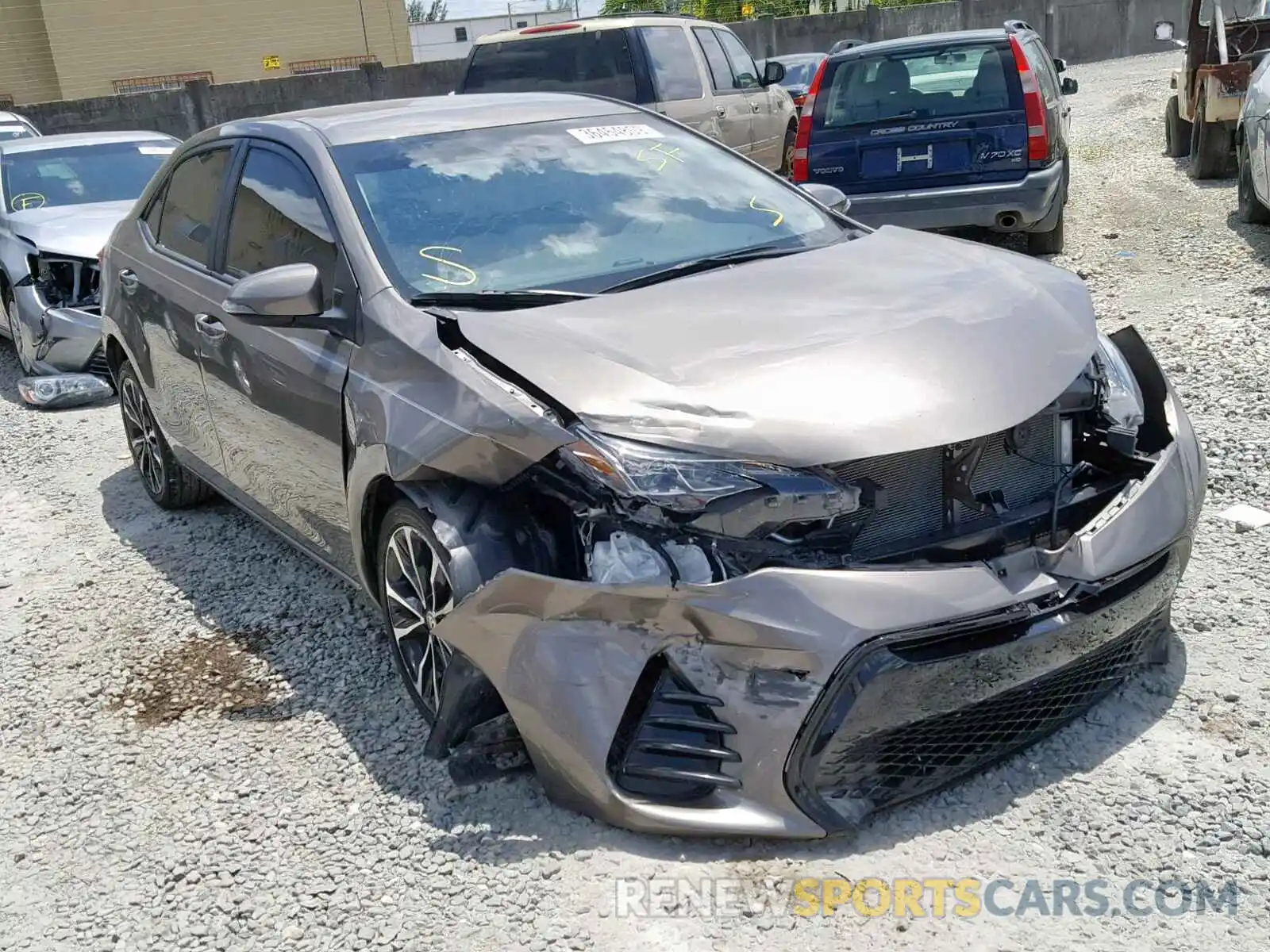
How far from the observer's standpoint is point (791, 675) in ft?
8.91

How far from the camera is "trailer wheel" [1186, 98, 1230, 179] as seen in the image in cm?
1165

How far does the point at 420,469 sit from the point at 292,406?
901 millimetres

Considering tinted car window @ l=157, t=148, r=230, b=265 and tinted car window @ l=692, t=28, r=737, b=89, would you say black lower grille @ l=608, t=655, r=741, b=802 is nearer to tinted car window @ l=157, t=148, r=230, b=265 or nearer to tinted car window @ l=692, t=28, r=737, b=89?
tinted car window @ l=157, t=148, r=230, b=265

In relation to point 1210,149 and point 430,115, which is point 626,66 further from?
point 430,115

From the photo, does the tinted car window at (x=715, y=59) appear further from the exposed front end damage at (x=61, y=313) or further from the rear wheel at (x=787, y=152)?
the exposed front end damage at (x=61, y=313)

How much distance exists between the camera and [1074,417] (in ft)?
11.0

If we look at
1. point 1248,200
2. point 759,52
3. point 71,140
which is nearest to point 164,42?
point 759,52

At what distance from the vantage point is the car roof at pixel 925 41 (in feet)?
30.1

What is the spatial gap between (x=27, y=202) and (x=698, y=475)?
8417 millimetres

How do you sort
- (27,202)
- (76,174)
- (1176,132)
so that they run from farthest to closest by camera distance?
(1176,132) < (76,174) < (27,202)

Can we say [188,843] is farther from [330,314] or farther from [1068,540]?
[1068,540]

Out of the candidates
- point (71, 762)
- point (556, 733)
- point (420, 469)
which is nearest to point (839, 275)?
point (420, 469)

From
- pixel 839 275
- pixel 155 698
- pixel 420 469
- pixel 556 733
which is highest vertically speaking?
pixel 839 275

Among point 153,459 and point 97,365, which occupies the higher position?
point 153,459
